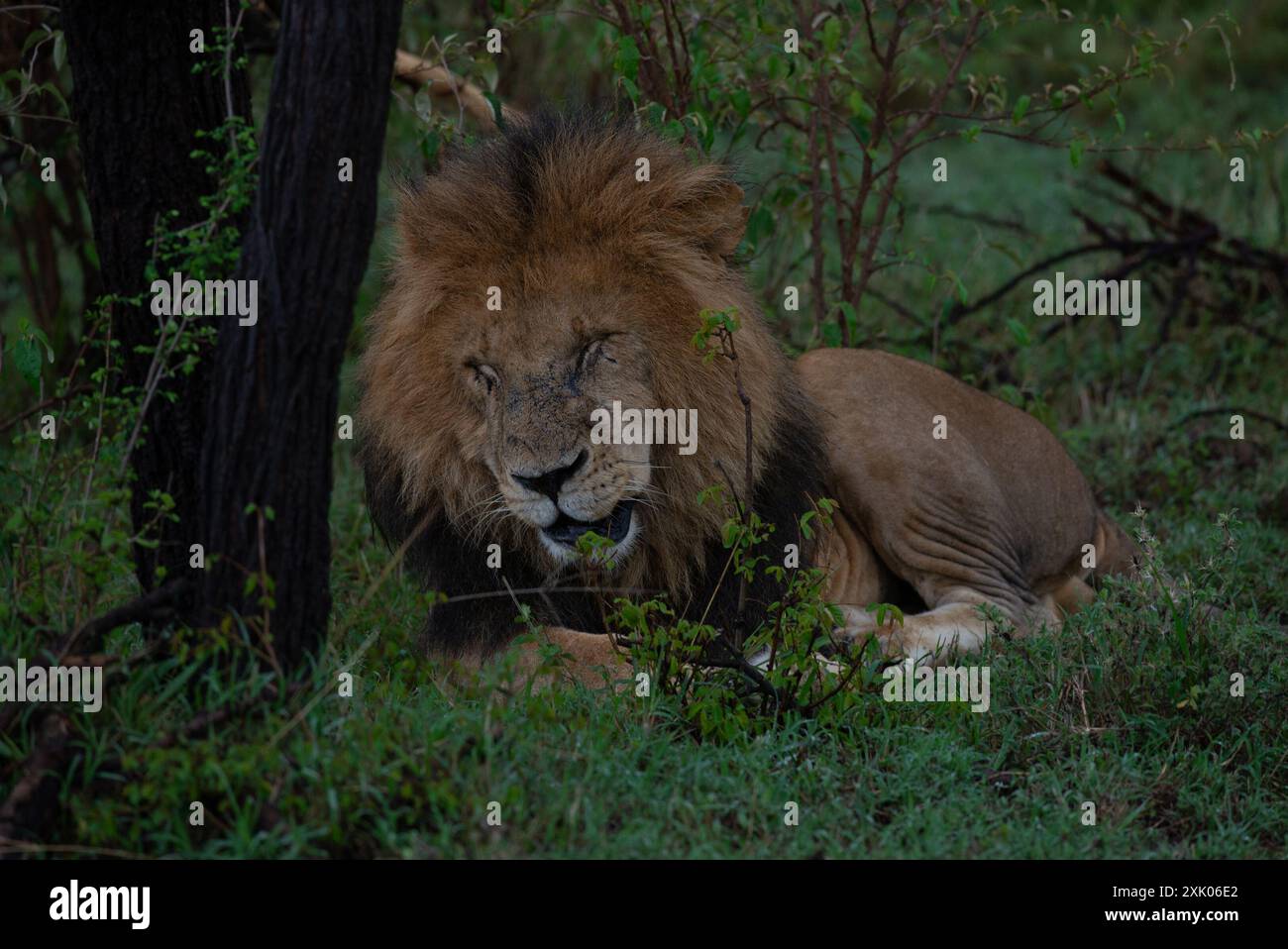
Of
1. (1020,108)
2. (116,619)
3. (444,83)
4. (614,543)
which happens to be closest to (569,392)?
(614,543)

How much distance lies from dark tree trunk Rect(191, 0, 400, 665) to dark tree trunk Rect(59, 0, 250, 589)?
2.21 ft

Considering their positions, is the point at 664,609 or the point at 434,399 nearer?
the point at 664,609

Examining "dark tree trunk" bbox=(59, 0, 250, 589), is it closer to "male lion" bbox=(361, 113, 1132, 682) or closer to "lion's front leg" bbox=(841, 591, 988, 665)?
"male lion" bbox=(361, 113, 1132, 682)

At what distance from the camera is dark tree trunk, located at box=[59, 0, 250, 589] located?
12.9 ft

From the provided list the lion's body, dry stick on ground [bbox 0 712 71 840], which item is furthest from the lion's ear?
dry stick on ground [bbox 0 712 71 840]

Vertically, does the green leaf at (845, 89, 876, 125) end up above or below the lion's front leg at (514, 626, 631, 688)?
above

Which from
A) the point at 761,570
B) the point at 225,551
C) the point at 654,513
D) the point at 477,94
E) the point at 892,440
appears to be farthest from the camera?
the point at 477,94

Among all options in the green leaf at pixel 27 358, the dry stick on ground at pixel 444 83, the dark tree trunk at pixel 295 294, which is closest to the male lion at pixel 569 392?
the dark tree trunk at pixel 295 294

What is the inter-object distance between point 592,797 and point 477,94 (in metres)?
3.50
